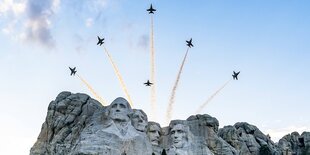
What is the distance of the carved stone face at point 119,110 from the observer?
40906 mm

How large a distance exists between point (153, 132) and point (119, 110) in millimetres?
6648

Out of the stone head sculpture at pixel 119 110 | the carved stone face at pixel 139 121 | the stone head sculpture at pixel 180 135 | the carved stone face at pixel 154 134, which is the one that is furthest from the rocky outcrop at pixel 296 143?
the stone head sculpture at pixel 119 110

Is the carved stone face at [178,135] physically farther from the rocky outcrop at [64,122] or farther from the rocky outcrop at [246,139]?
the rocky outcrop at [246,139]

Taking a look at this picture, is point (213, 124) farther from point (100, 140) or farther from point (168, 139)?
point (100, 140)

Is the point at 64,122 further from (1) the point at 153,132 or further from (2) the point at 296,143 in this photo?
(2) the point at 296,143

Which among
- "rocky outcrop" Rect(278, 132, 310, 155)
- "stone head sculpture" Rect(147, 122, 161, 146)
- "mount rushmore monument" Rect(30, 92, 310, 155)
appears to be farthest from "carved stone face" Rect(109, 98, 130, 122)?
"rocky outcrop" Rect(278, 132, 310, 155)

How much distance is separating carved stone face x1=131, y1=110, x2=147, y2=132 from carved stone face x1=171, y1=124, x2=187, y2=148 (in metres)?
3.11

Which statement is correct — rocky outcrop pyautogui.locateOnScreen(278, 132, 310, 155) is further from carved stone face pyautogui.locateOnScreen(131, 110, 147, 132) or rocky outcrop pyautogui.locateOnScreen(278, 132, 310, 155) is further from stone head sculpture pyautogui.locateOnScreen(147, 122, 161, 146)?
carved stone face pyautogui.locateOnScreen(131, 110, 147, 132)

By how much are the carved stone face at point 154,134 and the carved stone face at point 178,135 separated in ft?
4.74

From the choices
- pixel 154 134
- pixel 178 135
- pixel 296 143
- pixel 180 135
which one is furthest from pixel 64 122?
pixel 296 143

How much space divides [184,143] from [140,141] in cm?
692

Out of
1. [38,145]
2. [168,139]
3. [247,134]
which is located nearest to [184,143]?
[168,139]

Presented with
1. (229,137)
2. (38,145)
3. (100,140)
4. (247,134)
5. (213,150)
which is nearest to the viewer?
(100,140)

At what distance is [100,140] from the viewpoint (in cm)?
3866
